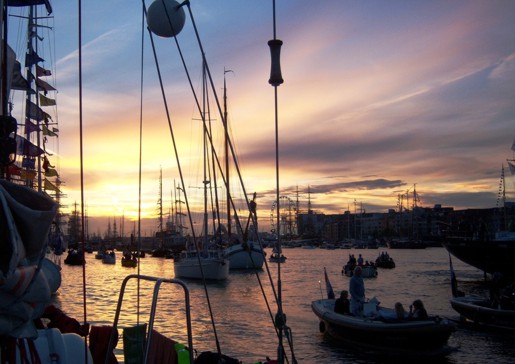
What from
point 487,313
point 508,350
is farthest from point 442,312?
point 508,350

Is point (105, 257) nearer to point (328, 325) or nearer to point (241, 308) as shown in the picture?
point (241, 308)

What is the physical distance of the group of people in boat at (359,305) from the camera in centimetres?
1847

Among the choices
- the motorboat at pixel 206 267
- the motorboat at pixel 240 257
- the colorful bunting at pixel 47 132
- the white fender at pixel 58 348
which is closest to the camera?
the white fender at pixel 58 348

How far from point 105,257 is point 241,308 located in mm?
69947

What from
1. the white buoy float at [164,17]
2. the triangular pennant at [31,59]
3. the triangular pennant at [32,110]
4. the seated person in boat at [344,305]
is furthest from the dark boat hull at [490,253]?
the white buoy float at [164,17]

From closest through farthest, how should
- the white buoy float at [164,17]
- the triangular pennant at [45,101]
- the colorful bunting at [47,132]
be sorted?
the white buoy float at [164,17] → the triangular pennant at [45,101] → the colorful bunting at [47,132]

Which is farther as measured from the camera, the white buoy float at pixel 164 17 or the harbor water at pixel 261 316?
the harbor water at pixel 261 316

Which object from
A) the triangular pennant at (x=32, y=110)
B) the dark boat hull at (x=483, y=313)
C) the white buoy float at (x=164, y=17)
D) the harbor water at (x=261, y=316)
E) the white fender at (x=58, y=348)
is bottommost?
the harbor water at (x=261, y=316)

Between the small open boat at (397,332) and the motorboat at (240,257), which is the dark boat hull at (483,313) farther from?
the motorboat at (240,257)

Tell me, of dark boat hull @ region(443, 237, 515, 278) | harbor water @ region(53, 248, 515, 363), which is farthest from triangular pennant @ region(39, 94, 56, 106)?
dark boat hull @ region(443, 237, 515, 278)

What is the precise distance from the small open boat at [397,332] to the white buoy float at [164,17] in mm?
14559

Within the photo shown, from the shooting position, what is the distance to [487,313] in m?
24.6

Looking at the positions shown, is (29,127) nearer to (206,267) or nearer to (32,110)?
(32,110)

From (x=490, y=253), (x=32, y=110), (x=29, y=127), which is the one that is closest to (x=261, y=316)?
(x=29, y=127)
